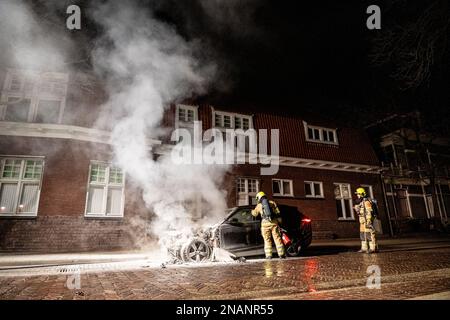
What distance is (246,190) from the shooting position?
14.3 m

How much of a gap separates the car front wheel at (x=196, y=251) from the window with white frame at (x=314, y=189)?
33.1ft

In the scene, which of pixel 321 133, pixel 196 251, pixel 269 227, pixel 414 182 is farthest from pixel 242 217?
pixel 414 182

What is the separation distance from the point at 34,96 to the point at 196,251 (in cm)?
953

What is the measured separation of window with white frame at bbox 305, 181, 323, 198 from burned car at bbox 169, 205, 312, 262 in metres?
8.04

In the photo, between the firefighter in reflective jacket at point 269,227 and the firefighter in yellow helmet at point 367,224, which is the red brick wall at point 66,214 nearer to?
the firefighter in reflective jacket at point 269,227

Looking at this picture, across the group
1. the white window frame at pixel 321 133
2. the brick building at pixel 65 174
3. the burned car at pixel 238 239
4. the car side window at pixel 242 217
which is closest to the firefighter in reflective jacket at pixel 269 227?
the burned car at pixel 238 239

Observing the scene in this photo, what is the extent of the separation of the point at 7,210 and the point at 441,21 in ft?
47.9

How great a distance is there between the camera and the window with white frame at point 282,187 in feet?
49.5

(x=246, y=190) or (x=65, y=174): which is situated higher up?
(x=65, y=174)

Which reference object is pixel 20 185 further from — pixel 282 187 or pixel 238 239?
pixel 282 187

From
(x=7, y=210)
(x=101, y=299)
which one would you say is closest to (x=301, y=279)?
(x=101, y=299)

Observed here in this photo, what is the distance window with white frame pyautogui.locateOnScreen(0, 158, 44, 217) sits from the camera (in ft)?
32.9

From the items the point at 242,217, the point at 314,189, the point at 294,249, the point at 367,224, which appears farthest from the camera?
the point at 314,189

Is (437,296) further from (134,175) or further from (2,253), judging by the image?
(2,253)
